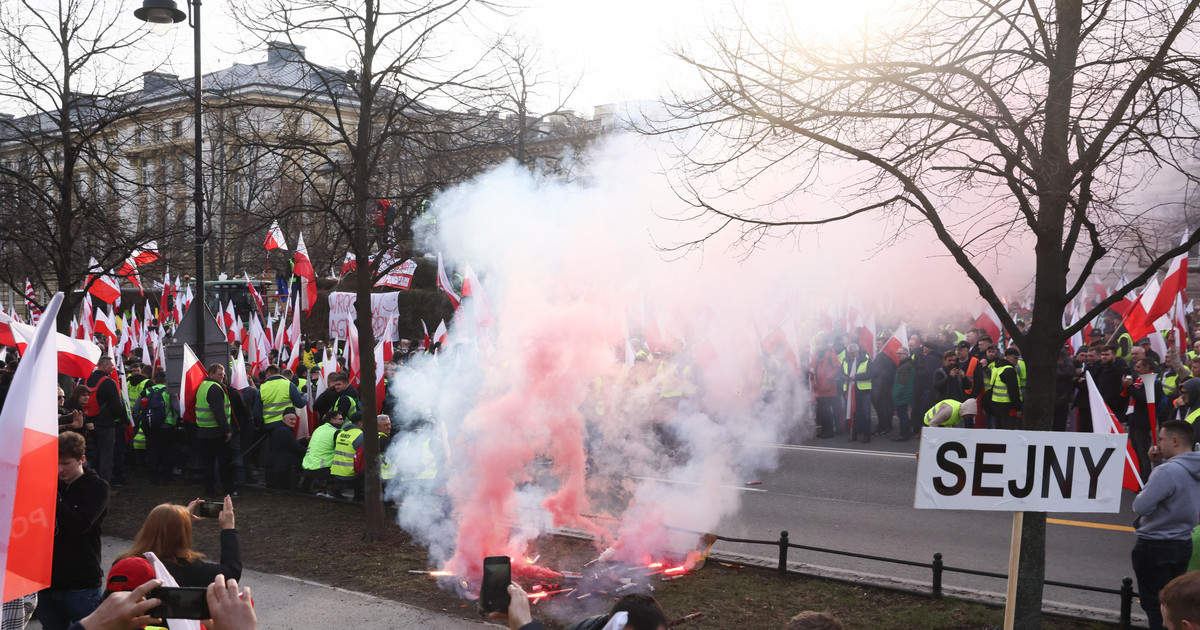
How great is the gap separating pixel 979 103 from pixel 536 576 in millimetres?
5132

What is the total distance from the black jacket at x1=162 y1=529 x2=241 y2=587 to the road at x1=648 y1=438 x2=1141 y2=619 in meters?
4.73

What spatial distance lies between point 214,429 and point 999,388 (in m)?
11.1

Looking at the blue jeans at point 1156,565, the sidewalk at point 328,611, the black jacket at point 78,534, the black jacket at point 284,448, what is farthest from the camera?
the black jacket at point 284,448

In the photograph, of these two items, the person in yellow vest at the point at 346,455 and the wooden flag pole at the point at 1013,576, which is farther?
the person in yellow vest at the point at 346,455

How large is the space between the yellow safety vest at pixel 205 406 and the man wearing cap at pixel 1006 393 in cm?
1090

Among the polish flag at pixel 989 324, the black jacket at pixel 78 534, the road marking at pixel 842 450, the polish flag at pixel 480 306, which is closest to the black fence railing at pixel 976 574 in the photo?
the polish flag at pixel 480 306

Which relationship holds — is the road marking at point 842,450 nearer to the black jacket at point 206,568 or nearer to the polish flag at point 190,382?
the polish flag at point 190,382

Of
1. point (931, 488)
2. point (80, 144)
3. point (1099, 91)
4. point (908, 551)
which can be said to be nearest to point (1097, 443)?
point (931, 488)

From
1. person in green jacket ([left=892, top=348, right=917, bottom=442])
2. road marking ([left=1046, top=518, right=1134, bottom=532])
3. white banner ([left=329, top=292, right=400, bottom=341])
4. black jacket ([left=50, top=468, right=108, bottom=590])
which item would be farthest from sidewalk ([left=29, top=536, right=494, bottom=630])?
white banner ([left=329, top=292, right=400, bottom=341])

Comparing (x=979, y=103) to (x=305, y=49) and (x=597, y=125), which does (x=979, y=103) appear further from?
(x=305, y=49)

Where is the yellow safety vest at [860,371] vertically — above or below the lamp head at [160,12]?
below

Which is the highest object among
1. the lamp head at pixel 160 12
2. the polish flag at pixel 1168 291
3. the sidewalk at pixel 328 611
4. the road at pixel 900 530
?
the lamp head at pixel 160 12

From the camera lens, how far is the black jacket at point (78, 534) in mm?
4805

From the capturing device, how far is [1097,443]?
4.94 metres
